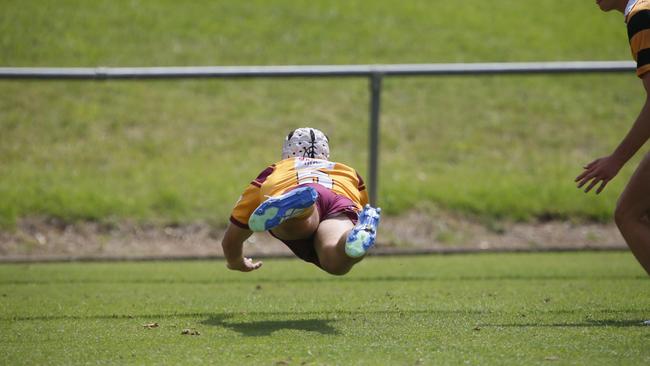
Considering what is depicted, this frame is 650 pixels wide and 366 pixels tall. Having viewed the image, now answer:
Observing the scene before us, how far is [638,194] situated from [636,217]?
138 millimetres

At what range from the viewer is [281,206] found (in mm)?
4859

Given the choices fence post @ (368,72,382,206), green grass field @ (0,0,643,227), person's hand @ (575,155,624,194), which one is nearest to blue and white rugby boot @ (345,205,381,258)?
person's hand @ (575,155,624,194)

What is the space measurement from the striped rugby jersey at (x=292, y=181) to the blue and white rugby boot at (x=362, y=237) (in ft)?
2.43

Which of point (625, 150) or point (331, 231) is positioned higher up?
point (625, 150)

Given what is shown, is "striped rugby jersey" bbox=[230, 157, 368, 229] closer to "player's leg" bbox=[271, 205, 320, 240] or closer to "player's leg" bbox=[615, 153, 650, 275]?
"player's leg" bbox=[271, 205, 320, 240]

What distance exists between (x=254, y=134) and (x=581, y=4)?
9230mm

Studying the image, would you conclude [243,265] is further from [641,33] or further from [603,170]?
[641,33]

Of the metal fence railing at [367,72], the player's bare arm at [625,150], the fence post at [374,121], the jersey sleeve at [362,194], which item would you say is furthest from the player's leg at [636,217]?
the fence post at [374,121]

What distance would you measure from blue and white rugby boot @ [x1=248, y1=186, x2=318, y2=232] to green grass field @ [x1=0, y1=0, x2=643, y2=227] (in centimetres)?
571

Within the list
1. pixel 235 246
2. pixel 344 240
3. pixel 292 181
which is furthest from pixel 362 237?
pixel 235 246

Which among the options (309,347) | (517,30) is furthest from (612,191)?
(309,347)

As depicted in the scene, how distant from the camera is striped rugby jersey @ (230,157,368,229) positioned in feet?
17.7

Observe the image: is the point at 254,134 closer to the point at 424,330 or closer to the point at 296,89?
the point at 296,89

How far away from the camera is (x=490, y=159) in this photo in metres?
12.7
